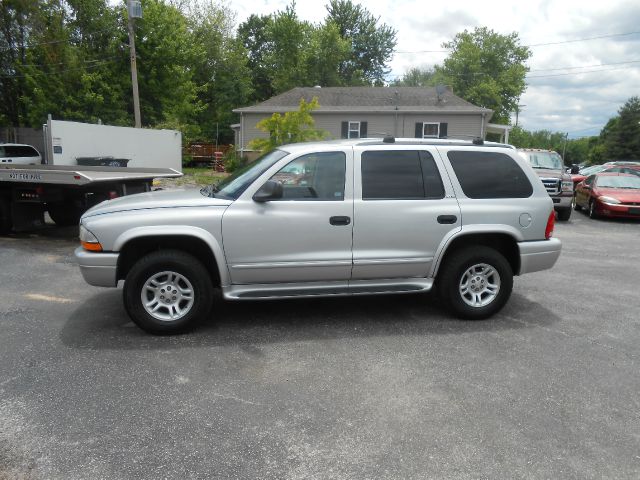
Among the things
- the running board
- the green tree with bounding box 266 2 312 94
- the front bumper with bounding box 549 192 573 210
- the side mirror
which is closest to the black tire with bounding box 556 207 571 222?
the front bumper with bounding box 549 192 573 210

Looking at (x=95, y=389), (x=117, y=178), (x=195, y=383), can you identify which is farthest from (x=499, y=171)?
(x=117, y=178)

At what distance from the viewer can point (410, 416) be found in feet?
11.0

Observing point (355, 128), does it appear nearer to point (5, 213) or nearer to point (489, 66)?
point (5, 213)

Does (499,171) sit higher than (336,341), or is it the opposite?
(499,171)

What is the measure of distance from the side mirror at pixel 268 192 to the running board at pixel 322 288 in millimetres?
812

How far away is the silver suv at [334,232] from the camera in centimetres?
456

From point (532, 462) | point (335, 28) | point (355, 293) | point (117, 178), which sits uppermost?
point (335, 28)

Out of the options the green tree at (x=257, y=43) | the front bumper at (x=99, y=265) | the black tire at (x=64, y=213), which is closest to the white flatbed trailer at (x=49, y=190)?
the black tire at (x=64, y=213)

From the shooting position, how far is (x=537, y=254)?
5.26 metres

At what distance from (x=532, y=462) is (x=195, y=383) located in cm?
232

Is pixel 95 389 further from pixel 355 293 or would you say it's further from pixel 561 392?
pixel 561 392

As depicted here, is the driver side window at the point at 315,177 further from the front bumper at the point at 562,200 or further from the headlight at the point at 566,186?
the headlight at the point at 566,186

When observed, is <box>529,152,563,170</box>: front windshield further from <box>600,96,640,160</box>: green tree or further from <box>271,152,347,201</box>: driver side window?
<box>600,96,640,160</box>: green tree

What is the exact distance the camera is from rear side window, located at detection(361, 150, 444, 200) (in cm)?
492
